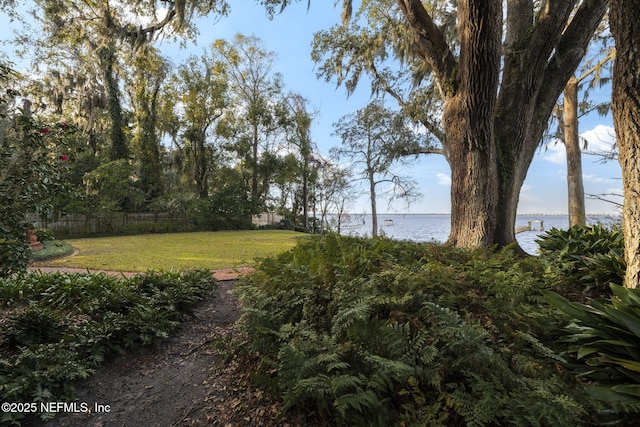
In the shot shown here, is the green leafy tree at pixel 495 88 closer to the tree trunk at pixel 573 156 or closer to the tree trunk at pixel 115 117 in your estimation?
the tree trunk at pixel 573 156

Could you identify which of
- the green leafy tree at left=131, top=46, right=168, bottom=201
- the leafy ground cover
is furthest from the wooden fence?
the leafy ground cover

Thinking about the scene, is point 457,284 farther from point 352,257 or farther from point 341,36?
point 341,36

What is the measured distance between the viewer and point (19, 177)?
243 centimetres

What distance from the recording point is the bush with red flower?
241cm

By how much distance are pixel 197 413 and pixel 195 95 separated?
18188 millimetres

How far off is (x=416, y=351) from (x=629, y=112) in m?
2.31

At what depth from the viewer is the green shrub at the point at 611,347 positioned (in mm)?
1491

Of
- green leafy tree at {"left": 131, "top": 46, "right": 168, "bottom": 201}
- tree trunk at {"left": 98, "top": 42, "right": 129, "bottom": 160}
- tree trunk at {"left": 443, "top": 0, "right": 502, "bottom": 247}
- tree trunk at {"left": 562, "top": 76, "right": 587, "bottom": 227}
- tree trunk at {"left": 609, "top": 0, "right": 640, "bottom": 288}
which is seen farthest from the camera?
green leafy tree at {"left": 131, "top": 46, "right": 168, "bottom": 201}

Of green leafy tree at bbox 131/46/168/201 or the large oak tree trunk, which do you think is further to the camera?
green leafy tree at bbox 131/46/168/201

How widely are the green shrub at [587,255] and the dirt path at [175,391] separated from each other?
3203 mm

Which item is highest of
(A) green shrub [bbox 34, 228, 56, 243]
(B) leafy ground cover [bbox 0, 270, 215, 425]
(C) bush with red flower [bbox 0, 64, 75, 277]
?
(C) bush with red flower [bbox 0, 64, 75, 277]

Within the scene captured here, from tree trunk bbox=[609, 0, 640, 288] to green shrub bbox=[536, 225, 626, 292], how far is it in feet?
2.17

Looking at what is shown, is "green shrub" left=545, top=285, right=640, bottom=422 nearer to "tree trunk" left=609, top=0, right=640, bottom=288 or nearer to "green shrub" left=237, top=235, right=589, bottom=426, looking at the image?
"green shrub" left=237, top=235, right=589, bottom=426

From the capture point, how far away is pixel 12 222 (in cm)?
243
